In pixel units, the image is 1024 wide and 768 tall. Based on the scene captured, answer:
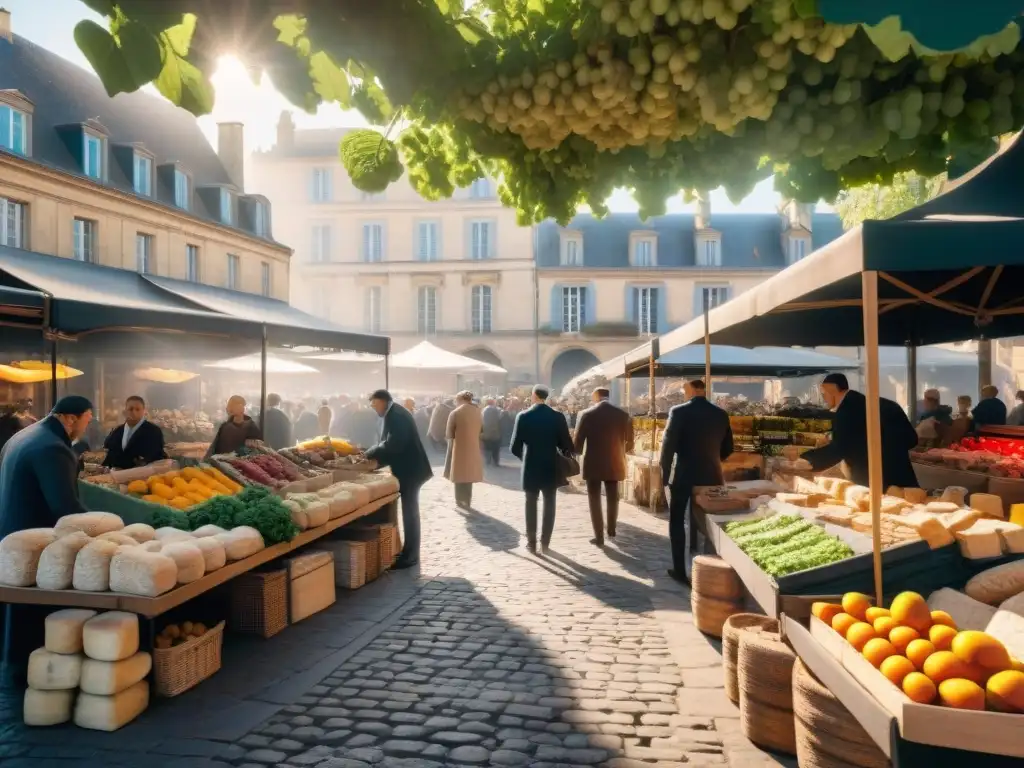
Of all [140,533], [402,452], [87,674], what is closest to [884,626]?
[87,674]

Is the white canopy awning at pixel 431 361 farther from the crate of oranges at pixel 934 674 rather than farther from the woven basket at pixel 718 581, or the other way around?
the crate of oranges at pixel 934 674

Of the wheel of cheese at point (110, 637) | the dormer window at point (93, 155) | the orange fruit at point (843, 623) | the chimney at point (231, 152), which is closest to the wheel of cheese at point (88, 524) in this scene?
the wheel of cheese at point (110, 637)

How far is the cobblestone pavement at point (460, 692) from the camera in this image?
3922 millimetres

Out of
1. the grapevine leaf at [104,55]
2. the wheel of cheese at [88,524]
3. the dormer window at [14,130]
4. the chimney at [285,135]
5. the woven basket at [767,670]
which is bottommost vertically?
the woven basket at [767,670]

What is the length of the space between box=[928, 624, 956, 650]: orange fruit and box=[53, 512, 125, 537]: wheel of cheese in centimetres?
474

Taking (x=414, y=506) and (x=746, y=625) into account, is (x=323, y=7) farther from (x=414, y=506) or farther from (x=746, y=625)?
(x=414, y=506)

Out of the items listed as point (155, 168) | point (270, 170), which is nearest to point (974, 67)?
point (155, 168)

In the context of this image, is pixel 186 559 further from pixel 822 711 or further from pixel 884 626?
pixel 884 626

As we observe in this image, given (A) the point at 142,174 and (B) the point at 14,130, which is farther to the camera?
(A) the point at 142,174

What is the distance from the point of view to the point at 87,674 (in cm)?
430

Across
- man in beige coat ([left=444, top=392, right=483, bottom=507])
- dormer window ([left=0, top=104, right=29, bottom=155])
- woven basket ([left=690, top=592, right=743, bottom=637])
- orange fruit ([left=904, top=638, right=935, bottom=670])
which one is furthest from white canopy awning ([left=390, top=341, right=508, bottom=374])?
orange fruit ([left=904, top=638, right=935, bottom=670])

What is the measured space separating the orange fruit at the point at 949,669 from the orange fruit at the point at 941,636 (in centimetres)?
14

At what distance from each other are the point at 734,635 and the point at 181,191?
25.2 meters

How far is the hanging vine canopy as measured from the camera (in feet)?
5.24
